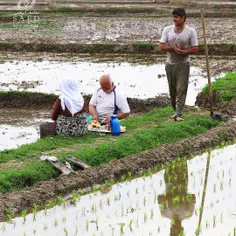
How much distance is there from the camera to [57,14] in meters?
27.6

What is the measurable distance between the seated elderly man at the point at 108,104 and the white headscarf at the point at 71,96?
0.63m

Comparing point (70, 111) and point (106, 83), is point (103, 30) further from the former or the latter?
point (70, 111)

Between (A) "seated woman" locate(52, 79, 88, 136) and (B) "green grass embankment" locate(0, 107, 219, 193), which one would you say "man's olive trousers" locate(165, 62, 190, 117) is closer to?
(B) "green grass embankment" locate(0, 107, 219, 193)

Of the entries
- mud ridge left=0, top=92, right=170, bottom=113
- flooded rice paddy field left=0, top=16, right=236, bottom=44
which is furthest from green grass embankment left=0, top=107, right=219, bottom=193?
flooded rice paddy field left=0, top=16, right=236, bottom=44

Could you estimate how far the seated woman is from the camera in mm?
8258

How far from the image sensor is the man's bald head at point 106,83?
8797mm

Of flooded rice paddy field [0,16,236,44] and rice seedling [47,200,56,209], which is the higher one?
flooded rice paddy field [0,16,236,44]

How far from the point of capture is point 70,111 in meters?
8.39

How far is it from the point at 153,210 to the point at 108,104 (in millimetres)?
2688

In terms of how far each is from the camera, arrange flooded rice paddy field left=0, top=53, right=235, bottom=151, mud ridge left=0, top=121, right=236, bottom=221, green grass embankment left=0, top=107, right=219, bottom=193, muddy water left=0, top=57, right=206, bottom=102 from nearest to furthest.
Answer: mud ridge left=0, top=121, right=236, bottom=221 → green grass embankment left=0, top=107, right=219, bottom=193 → flooded rice paddy field left=0, top=53, right=235, bottom=151 → muddy water left=0, top=57, right=206, bottom=102

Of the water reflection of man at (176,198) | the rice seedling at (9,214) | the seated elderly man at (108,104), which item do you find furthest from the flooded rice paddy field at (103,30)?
the rice seedling at (9,214)

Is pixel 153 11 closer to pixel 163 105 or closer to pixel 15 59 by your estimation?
pixel 15 59

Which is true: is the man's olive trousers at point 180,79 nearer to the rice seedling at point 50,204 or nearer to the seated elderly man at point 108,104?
the seated elderly man at point 108,104

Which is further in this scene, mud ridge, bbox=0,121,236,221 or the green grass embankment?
the green grass embankment
